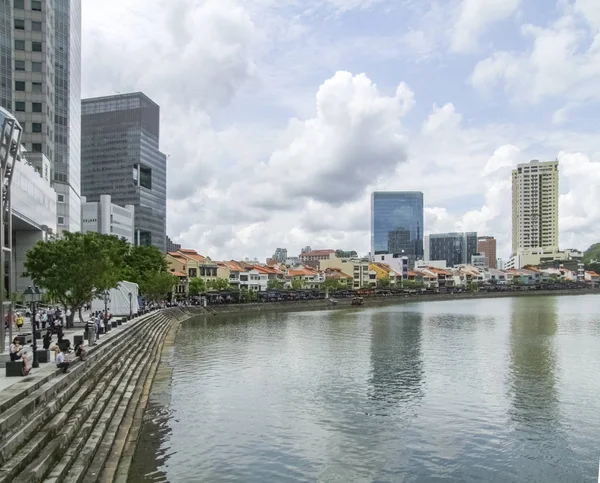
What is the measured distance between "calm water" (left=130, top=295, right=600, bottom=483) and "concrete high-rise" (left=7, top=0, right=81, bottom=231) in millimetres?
56019

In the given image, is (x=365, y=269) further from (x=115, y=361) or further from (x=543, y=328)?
(x=115, y=361)

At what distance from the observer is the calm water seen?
20.9 meters

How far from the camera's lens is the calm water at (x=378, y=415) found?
20859 millimetres

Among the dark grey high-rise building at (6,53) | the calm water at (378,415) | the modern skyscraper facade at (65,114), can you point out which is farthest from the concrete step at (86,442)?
the modern skyscraper facade at (65,114)

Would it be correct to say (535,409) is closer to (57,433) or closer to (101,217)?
(57,433)

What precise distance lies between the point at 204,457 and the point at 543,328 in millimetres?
59987

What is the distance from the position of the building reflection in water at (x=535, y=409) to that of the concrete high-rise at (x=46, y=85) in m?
70.5

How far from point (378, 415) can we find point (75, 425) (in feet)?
47.2

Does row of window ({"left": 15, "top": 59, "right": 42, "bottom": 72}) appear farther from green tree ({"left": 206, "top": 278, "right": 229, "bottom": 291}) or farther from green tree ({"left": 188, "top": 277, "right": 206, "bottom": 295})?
green tree ({"left": 206, "top": 278, "right": 229, "bottom": 291})

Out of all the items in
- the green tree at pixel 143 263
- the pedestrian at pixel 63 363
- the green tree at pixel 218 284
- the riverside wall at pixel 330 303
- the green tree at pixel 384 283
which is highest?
the green tree at pixel 143 263

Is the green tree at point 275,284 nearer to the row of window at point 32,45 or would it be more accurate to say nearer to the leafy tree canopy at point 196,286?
the leafy tree canopy at point 196,286

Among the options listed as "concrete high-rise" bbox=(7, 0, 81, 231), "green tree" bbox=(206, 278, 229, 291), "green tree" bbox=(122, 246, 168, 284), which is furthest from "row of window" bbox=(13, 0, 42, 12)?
"green tree" bbox=(206, 278, 229, 291)

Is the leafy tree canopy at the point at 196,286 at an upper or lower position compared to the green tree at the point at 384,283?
upper

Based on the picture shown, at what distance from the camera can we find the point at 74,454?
17297mm
